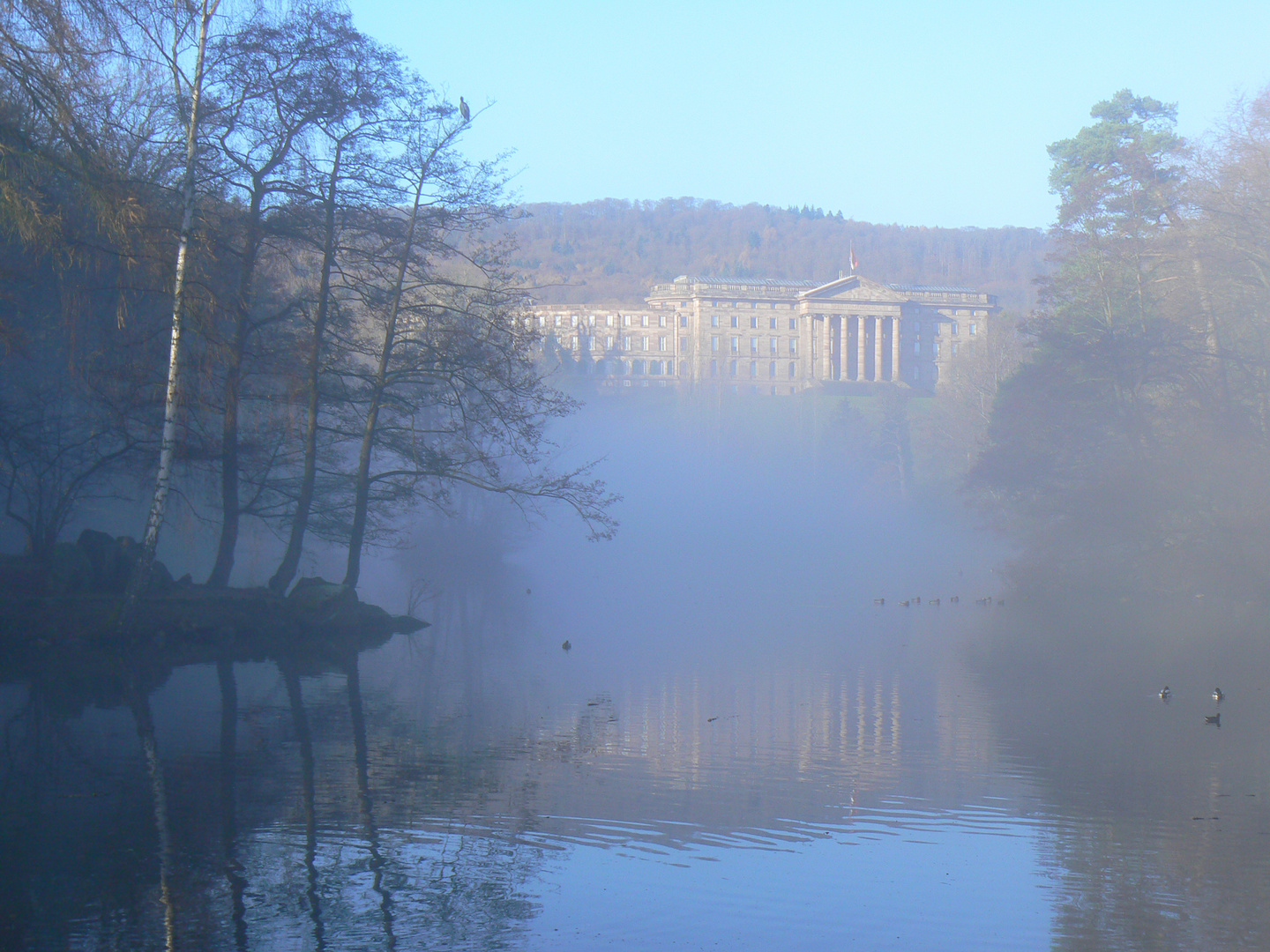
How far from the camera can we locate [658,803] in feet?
24.3

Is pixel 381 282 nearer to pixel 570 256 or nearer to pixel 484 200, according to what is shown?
pixel 484 200

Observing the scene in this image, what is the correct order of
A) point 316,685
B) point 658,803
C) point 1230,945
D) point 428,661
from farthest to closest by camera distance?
point 428,661
point 316,685
point 658,803
point 1230,945

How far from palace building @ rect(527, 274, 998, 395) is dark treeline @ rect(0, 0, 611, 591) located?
78.2 metres

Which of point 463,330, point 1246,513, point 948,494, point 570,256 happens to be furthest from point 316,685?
point 570,256

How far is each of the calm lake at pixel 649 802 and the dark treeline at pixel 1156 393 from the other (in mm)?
10955

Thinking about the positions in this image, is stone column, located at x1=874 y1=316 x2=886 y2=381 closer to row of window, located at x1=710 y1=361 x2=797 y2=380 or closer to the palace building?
the palace building

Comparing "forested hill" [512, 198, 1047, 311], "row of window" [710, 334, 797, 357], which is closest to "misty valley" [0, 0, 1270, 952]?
"row of window" [710, 334, 797, 357]

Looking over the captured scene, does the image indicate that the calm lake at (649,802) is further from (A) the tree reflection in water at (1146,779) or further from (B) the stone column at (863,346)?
(B) the stone column at (863,346)

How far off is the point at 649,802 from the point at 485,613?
18194 mm

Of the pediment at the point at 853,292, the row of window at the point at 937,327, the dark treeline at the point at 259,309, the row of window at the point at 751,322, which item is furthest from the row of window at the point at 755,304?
the dark treeline at the point at 259,309

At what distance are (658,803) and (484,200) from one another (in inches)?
558

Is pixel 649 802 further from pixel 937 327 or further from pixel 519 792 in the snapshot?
pixel 937 327

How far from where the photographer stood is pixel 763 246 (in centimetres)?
14562

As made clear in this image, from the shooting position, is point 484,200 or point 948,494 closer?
point 484,200
